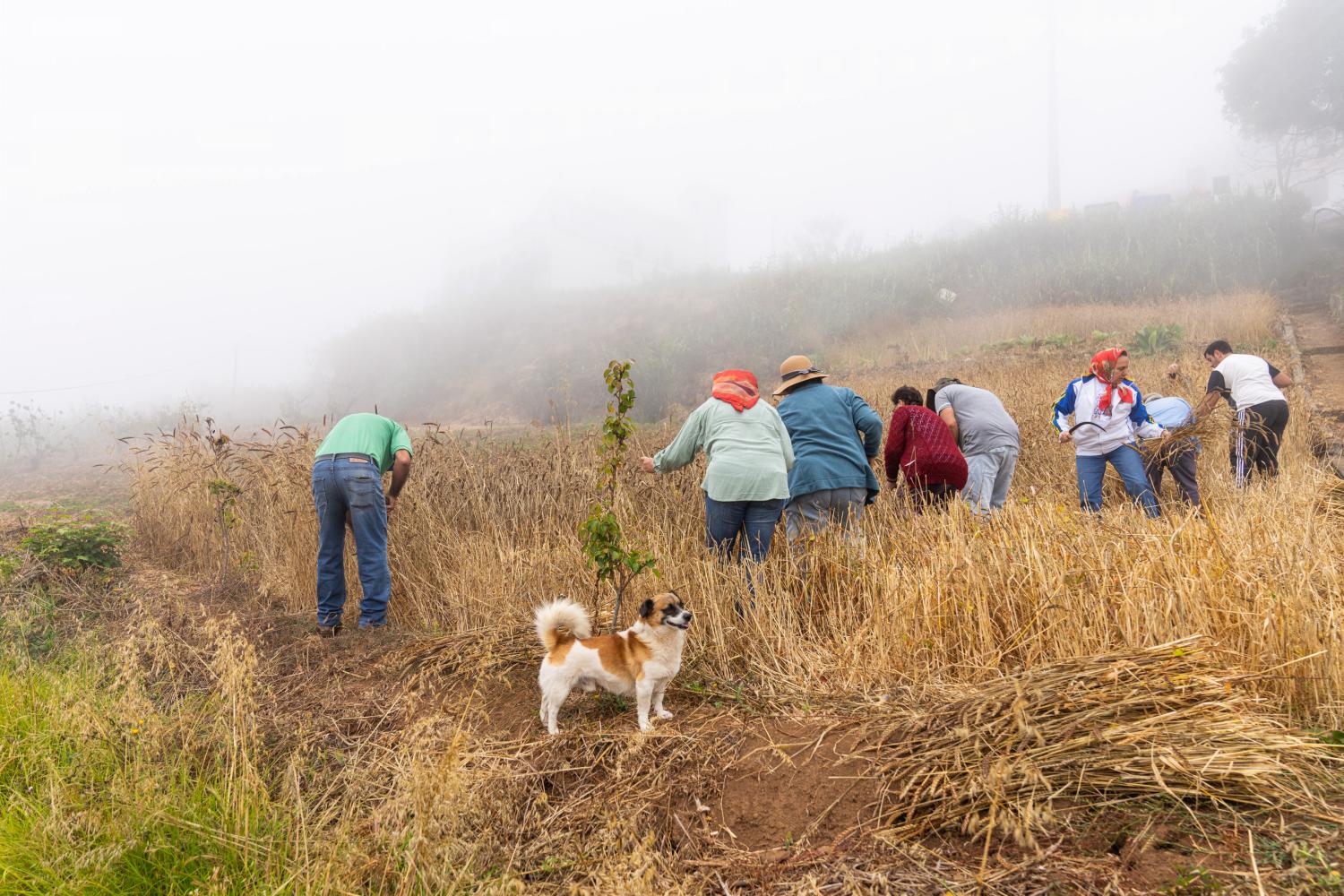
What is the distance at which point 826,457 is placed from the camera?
4.81 m

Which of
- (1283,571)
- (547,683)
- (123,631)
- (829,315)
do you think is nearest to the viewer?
(1283,571)

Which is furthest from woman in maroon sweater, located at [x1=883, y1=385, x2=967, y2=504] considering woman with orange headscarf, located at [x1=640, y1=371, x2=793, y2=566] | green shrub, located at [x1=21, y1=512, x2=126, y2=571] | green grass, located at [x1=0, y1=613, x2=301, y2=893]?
green shrub, located at [x1=21, y1=512, x2=126, y2=571]

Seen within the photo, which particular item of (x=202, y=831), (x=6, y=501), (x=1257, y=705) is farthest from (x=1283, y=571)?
(x=6, y=501)

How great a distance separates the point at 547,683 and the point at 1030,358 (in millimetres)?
13513

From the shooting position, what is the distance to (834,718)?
9.48 ft

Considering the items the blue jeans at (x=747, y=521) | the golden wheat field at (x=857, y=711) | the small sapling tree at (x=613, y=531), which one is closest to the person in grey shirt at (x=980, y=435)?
the golden wheat field at (x=857, y=711)

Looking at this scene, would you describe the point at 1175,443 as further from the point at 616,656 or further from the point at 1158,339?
the point at 1158,339

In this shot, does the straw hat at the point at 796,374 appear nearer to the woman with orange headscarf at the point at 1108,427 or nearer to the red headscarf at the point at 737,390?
the red headscarf at the point at 737,390

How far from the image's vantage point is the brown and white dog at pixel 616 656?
10.5 ft

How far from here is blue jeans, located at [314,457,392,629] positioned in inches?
200

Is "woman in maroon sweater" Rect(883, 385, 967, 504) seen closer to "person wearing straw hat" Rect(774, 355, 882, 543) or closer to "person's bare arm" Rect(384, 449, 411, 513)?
"person wearing straw hat" Rect(774, 355, 882, 543)

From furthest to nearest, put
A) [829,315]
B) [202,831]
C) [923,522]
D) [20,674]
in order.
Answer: [829,315]
[923,522]
[20,674]
[202,831]

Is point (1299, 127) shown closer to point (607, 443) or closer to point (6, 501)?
point (607, 443)

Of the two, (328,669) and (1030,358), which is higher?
(1030,358)
